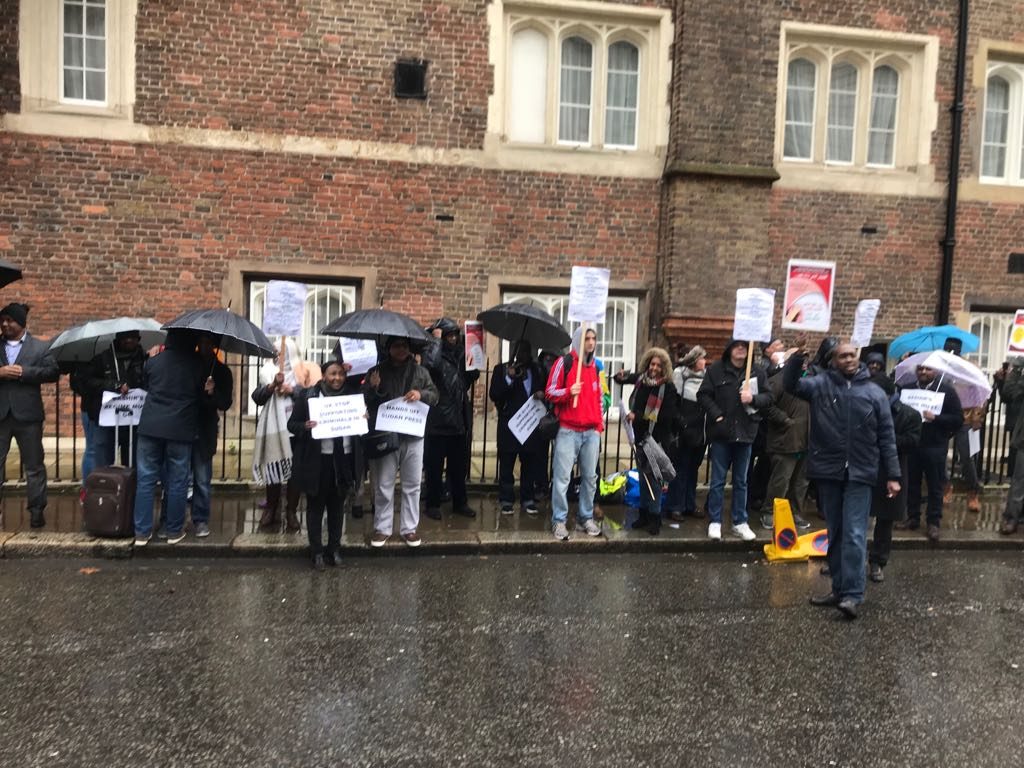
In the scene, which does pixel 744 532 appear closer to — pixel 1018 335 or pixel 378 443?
pixel 378 443

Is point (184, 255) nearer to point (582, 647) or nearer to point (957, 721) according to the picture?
point (582, 647)

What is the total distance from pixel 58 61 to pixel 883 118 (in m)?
11.4

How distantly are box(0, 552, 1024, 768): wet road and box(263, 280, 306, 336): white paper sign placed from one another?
6.54 feet

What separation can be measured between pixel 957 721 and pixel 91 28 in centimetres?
1137

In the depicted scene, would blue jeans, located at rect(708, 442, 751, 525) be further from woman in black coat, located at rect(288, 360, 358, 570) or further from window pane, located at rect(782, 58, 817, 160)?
window pane, located at rect(782, 58, 817, 160)

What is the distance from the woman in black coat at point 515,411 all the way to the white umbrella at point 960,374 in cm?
362

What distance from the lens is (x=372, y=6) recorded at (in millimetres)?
10133

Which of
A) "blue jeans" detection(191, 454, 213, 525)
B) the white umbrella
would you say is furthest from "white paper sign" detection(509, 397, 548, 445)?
the white umbrella

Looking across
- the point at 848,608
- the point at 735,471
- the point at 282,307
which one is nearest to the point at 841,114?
the point at 735,471

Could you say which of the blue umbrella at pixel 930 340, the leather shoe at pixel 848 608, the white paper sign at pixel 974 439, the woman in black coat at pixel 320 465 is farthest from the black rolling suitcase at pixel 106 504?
the white paper sign at pixel 974 439

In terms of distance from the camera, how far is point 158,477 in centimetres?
645

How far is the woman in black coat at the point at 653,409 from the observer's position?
7.18 m

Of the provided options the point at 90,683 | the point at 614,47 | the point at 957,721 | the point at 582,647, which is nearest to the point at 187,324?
the point at 90,683

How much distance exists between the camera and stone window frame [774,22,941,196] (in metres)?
11.2
